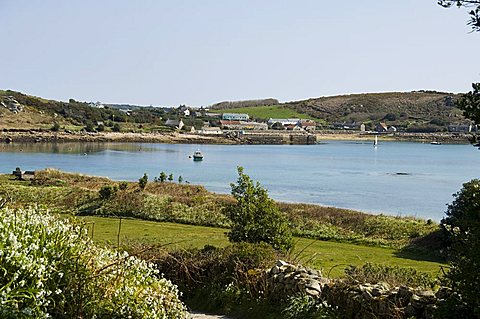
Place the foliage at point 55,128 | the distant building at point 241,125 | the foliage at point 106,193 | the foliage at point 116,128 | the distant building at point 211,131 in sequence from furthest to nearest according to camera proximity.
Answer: the distant building at point 241,125
the distant building at point 211,131
the foliage at point 116,128
the foliage at point 55,128
the foliage at point 106,193

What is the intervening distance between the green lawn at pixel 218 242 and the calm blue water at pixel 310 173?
2398 cm

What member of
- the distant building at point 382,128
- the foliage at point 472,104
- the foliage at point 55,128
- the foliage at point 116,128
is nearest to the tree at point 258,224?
the foliage at point 472,104

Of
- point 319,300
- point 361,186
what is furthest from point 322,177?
point 319,300

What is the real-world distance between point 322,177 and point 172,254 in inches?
2412

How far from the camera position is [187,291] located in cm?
1365

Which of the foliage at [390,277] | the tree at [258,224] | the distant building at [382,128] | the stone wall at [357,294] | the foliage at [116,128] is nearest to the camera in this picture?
the stone wall at [357,294]

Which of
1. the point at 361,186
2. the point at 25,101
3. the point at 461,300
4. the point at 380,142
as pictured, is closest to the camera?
the point at 461,300

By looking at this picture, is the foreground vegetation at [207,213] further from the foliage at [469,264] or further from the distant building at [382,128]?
the distant building at [382,128]

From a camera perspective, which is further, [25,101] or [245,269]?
[25,101]

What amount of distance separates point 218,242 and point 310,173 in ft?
195

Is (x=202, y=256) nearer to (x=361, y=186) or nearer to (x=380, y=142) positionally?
(x=361, y=186)

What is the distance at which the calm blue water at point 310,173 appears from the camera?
54469 millimetres

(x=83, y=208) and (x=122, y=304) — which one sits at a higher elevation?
(x=122, y=304)

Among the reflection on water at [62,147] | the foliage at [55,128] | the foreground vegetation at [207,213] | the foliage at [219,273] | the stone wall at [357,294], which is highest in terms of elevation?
the foliage at [55,128]
